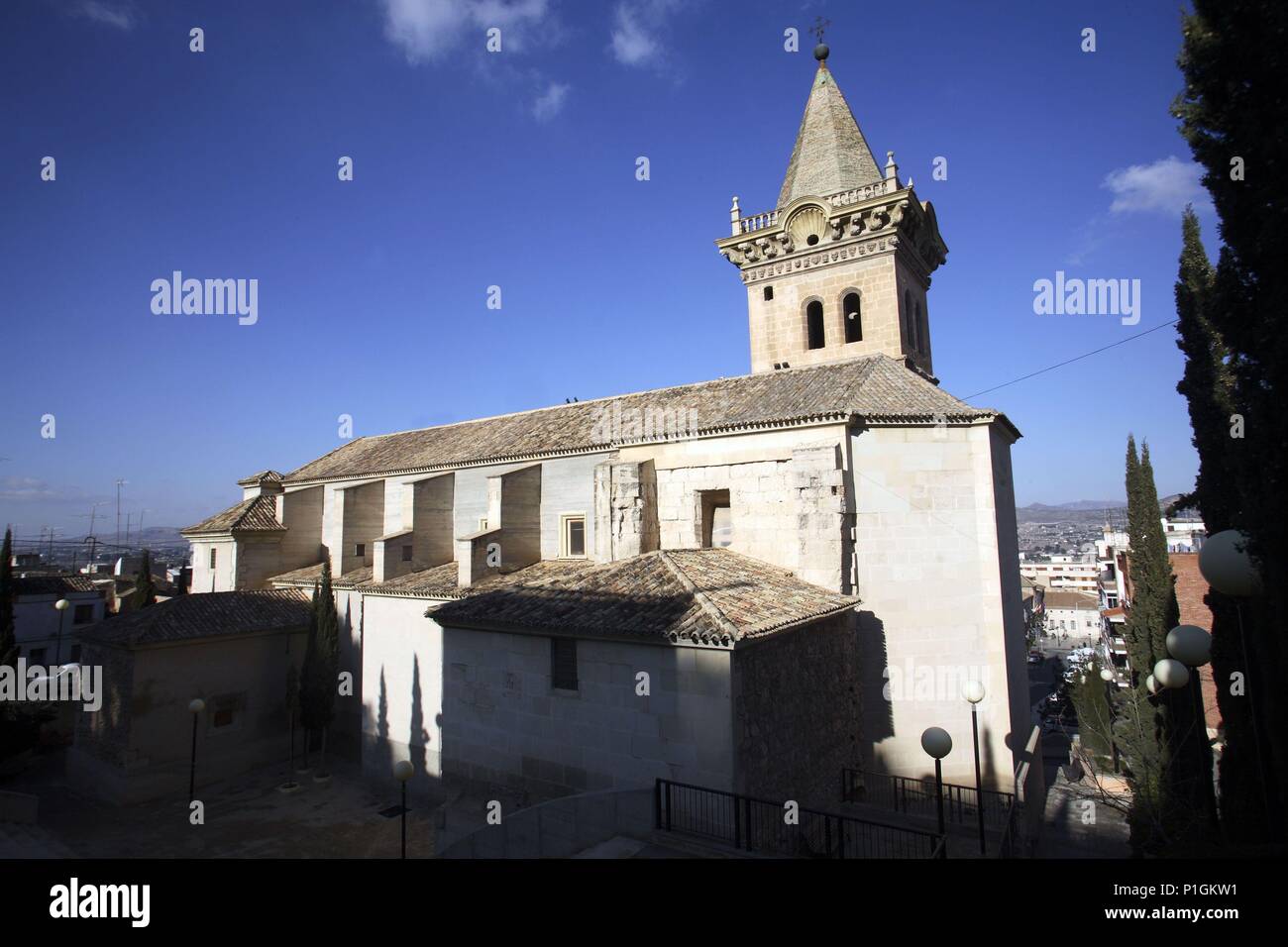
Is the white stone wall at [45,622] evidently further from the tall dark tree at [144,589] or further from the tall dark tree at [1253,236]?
the tall dark tree at [1253,236]

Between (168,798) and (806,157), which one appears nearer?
(168,798)

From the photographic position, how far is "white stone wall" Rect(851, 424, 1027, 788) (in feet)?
42.4

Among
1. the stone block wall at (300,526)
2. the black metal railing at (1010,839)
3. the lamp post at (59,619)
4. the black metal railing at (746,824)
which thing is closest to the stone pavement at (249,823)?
the lamp post at (59,619)

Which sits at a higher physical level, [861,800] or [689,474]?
[689,474]

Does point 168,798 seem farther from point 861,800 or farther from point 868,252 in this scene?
point 868,252

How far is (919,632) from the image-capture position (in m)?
13.2

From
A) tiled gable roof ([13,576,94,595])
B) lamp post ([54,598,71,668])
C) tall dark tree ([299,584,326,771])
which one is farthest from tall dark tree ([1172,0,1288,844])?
tiled gable roof ([13,576,94,595])

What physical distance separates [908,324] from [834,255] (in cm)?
307

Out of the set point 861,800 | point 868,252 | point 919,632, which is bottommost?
point 861,800

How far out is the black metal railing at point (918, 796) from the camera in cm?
1184
